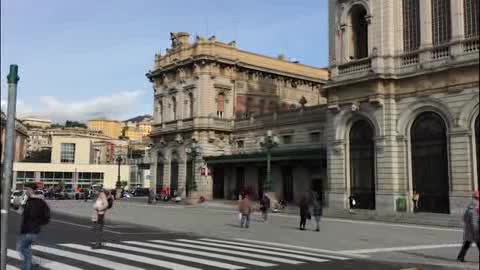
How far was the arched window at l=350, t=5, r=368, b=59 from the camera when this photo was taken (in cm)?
4000

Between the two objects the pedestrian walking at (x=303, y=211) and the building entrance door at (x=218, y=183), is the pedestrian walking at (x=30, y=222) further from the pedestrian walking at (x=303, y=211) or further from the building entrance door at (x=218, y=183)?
the building entrance door at (x=218, y=183)

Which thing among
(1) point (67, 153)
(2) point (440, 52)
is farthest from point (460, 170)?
(1) point (67, 153)

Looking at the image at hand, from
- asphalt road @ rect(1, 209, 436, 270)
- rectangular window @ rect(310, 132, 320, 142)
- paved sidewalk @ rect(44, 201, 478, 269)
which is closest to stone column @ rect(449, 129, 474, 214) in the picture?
paved sidewalk @ rect(44, 201, 478, 269)

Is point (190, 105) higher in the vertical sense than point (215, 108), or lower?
higher

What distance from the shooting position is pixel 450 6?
33.2 metres

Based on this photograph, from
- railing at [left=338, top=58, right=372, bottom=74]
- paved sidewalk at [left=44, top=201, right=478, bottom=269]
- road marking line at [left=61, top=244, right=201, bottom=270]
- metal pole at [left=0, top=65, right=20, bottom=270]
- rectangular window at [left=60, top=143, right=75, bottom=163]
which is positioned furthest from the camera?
rectangular window at [left=60, top=143, right=75, bottom=163]

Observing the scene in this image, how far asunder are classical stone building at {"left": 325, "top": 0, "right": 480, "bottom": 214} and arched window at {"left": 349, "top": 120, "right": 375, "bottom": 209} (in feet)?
0.23

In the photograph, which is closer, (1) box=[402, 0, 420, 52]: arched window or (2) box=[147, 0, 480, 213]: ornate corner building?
(2) box=[147, 0, 480, 213]: ornate corner building

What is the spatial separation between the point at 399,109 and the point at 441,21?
6.08 m

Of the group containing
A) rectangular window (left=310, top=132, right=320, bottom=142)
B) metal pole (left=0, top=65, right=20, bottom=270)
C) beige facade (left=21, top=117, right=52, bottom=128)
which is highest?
beige facade (left=21, top=117, right=52, bottom=128)

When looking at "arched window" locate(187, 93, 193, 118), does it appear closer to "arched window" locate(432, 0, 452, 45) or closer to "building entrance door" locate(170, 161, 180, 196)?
"building entrance door" locate(170, 161, 180, 196)

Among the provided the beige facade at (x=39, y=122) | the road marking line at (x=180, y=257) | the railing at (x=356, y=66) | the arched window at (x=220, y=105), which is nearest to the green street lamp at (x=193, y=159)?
the arched window at (x=220, y=105)

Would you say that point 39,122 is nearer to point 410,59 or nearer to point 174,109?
point 174,109

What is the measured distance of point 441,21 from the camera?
33.5 meters
